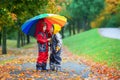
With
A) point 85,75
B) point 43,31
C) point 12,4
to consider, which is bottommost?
point 85,75

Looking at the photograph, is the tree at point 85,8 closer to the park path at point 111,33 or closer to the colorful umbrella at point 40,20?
the park path at point 111,33

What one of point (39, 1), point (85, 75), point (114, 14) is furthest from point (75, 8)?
point (85, 75)

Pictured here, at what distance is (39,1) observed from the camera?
1781 centimetres

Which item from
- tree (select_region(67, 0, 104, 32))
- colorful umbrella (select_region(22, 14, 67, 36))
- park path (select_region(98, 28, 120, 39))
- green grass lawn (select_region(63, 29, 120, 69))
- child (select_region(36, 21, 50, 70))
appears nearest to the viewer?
child (select_region(36, 21, 50, 70))

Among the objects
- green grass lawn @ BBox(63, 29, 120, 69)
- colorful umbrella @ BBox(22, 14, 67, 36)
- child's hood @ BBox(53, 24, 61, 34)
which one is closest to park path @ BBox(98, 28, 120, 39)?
green grass lawn @ BBox(63, 29, 120, 69)

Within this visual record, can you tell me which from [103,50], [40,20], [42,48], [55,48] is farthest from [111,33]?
[42,48]

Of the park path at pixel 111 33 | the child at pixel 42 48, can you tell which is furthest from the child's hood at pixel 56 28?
the park path at pixel 111 33

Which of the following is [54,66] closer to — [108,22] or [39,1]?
[39,1]

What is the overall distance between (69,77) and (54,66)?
172 cm

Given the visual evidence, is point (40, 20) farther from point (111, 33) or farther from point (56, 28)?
point (111, 33)

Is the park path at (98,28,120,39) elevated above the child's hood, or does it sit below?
below

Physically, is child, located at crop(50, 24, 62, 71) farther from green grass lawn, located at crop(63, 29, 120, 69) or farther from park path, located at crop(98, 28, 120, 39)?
park path, located at crop(98, 28, 120, 39)

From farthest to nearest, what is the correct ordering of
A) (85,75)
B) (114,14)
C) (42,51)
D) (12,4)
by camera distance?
(114,14)
(12,4)
(42,51)
(85,75)

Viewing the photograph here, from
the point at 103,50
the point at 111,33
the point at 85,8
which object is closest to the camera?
the point at 103,50
